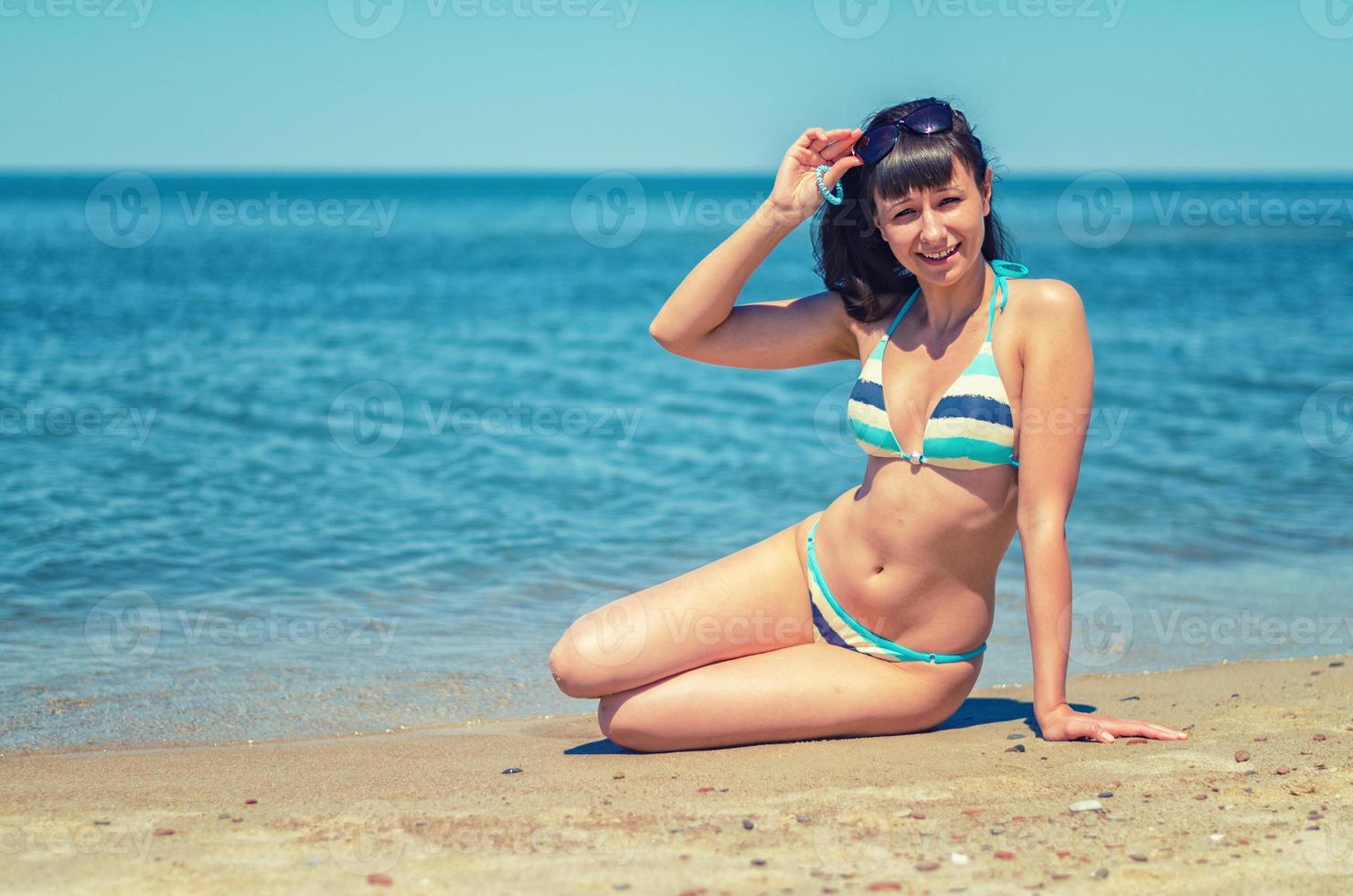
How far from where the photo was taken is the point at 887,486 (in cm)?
363

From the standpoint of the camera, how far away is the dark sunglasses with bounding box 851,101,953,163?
3.51 meters

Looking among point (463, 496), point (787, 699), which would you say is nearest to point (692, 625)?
point (787, 699)

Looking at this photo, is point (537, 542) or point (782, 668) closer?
point (782, 668)

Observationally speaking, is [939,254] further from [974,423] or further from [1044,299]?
[974,423]

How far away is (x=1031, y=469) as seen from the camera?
3.45 m

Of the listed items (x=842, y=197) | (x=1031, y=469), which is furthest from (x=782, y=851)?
(x=842, y=197)

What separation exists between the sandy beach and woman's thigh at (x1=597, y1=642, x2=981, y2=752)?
0.06m

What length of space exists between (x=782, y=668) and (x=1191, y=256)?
102ft

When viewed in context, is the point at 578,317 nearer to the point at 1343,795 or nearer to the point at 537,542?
the point at 537,542

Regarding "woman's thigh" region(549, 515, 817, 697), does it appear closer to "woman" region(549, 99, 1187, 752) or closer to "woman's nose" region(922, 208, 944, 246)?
"woman" region(549, 99, 1187, 752)

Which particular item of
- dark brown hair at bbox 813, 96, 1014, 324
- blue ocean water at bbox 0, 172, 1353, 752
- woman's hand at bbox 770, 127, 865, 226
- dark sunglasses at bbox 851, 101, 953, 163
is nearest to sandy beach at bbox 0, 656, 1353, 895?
blue ocean water at bbox 0, 172, 1353, 752

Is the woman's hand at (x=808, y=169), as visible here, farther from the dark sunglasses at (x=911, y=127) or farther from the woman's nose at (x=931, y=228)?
the woman's nose at (x=931, y=228)

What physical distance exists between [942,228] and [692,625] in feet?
4.41

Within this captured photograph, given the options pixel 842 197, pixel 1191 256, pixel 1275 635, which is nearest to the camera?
pixel 842 197
